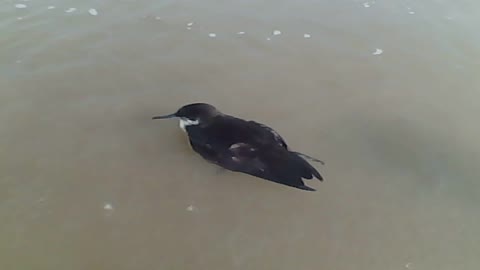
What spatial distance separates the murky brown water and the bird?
0.11 m

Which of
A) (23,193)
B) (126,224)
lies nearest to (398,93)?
(126,224)

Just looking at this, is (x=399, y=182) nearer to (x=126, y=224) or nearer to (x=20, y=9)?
(x=126, y=224)

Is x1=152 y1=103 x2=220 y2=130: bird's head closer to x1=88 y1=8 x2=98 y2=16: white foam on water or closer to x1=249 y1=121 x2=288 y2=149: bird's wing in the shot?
x1=249 y1=121 x2=288 y2=149: bird's wing

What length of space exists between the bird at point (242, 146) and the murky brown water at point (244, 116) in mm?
107

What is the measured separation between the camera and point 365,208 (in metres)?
3.27

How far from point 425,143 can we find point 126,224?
194 cm

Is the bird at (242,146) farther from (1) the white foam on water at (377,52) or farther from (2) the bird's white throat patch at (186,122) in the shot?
(1) the white foam on water at (377,52)

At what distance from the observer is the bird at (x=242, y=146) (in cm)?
322

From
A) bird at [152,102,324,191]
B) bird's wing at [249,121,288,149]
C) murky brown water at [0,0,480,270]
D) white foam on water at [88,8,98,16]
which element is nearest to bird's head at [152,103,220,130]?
bird at [152,102,324,191]

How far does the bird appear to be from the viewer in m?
3.22

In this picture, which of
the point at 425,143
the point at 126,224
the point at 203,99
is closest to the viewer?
the point at 126,224

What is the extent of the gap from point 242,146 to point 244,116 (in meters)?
0.54

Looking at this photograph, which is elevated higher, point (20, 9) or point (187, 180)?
point (20, 9)

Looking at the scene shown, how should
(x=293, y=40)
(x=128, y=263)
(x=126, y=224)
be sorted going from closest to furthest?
1. (x=128, y=263)
2. (x=126, y=224)
3. (x=293, y=40)
